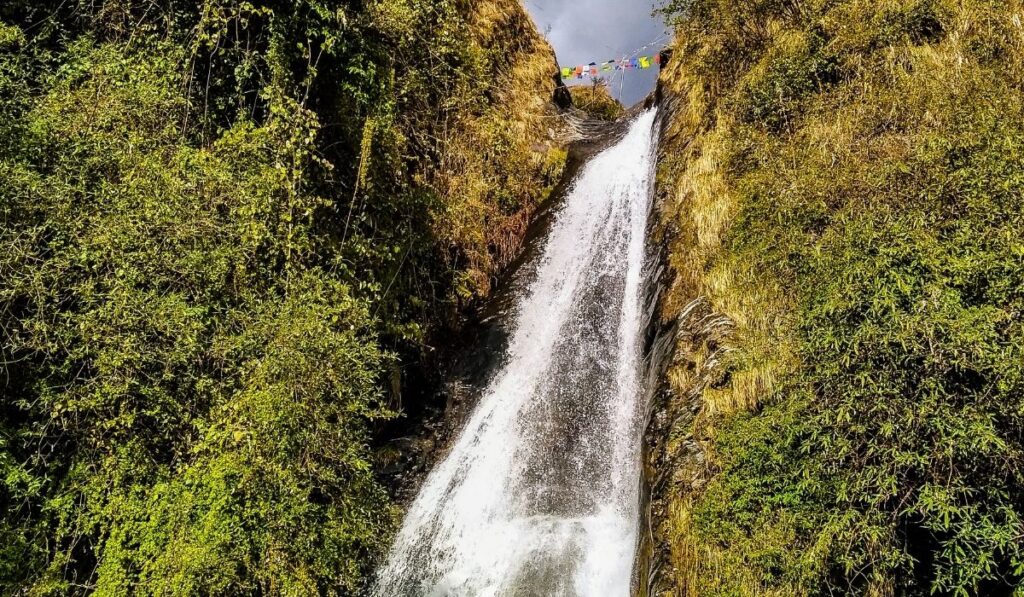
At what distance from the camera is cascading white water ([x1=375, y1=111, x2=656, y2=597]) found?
6.30m

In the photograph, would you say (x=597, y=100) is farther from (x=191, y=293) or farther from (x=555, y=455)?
(x=191, y=293)

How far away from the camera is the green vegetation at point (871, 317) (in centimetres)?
351

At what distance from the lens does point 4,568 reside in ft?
14.6

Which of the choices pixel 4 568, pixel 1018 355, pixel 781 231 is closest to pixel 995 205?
pixel 1018 355

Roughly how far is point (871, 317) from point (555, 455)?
450 centimetres

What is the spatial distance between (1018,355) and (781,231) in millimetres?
2842

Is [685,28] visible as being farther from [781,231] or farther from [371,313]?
[371,313]

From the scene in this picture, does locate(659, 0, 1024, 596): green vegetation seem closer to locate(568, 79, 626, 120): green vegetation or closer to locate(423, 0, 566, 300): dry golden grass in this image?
locate(423, 0, 566, 300): dry golden grass

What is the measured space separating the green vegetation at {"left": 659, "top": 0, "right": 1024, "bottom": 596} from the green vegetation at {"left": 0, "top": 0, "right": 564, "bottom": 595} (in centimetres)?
360

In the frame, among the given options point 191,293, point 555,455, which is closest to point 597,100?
point 555,455

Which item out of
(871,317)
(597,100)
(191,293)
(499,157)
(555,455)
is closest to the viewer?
Answer: (871,317)

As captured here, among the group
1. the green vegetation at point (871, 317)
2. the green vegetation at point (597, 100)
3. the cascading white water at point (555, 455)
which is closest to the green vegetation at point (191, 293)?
the cascading white water at point (555, 455)

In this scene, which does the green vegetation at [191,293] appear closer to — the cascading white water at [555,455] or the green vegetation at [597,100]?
the cascading white water at [555,455]

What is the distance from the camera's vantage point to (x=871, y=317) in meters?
4.14
